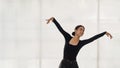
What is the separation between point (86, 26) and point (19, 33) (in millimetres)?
467

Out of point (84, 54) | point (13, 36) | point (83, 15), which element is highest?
point (83, 15)

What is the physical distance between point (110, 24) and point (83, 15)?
201mm

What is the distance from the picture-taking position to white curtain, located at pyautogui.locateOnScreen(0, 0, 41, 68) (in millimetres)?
2025

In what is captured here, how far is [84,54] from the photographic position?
205 centimetres

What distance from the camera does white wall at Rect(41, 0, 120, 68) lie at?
80.5 inches

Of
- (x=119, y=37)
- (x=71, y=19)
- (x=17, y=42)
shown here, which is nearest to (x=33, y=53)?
(x=17, y=42)

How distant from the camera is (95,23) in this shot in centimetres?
207

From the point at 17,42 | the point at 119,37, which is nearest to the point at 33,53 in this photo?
the point at 17,42

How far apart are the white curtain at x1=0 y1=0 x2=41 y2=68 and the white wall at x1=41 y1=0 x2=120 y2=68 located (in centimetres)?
6

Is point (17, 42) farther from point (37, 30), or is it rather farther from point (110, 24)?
point (110, 24)

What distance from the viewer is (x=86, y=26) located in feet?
6.75

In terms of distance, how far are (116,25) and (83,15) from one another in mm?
244

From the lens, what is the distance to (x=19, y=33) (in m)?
2.04

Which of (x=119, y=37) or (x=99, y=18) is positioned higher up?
(x=99, y=18)
